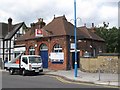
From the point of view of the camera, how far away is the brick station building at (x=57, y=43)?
114 feet

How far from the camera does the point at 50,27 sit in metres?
38.8

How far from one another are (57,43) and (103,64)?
8.51 m

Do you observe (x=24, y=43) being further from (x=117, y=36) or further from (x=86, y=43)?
(x=117, y=36)

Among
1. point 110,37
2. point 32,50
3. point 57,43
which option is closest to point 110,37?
point 110,37

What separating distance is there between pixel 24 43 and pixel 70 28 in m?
8.04

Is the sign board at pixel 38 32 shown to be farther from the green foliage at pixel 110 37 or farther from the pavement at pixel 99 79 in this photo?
the green foliage at pixel 110 37

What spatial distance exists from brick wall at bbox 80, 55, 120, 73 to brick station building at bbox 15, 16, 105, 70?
221 centimetres

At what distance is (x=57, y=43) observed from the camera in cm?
3541

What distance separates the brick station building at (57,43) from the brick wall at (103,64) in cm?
221

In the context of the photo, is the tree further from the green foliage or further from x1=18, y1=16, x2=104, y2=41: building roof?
x1=18, y1=16, x2=104, y2=41: building roof

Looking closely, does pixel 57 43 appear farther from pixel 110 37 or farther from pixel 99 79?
pixel 110 37

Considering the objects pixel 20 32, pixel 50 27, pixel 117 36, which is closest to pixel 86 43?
pixel 50 27

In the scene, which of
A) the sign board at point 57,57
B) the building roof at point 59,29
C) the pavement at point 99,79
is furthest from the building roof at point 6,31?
the pavement at point 99,79

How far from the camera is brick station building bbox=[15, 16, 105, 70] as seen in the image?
34.6 metres
